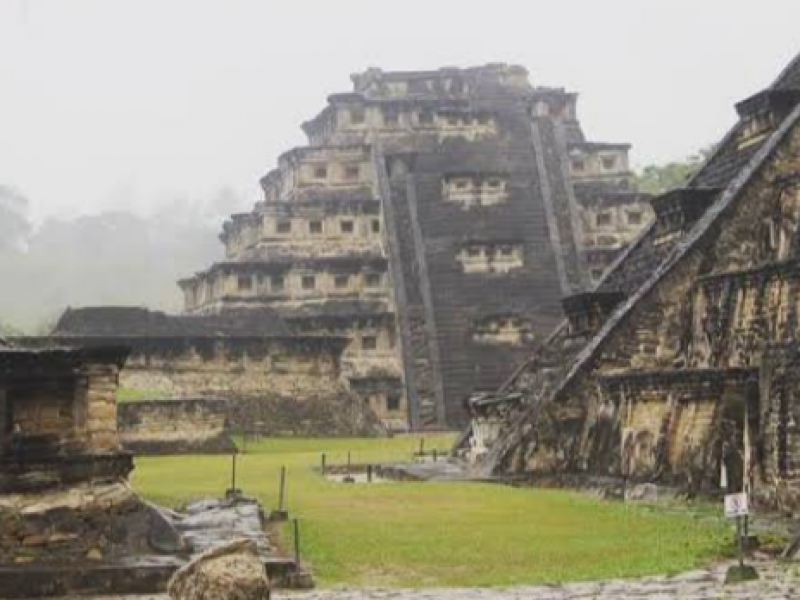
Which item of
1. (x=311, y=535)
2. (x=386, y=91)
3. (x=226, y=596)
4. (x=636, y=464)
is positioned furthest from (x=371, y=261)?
(x=226, y=596)

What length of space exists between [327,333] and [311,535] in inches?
945

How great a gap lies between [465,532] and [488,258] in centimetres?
2607

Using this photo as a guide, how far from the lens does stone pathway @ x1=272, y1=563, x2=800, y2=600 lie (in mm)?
9148

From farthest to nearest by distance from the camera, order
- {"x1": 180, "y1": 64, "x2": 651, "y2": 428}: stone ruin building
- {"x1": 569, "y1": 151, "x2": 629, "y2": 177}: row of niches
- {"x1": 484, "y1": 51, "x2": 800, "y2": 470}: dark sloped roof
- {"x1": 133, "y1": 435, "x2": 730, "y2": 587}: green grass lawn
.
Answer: {"x1": 569, "y1": 151, "x2": 629, "y2": 177}: row of niches
{"x1": 180, "y1": 64, "x2": 651, "y2": 428}: stone ruin building
{"x1": 484, "y1": 51, "x2": 800, "y2": 470}: dark sloped roof
{"x1": 133, "y1": 435, "x2": 730, "y2": 587}: green grass lawn

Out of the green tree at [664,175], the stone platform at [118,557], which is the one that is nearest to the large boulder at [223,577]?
the stone platform at [118,557]

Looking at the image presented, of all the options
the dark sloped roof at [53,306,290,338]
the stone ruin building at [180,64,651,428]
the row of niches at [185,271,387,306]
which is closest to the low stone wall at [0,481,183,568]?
the dark sloped roof at [53,306,290,338]

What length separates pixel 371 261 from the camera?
1528 inches

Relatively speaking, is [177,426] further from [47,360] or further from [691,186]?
[47,360]

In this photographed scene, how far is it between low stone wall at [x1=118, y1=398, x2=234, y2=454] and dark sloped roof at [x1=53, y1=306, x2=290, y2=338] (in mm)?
5127

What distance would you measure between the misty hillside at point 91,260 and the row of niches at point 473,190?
3337 centimetres

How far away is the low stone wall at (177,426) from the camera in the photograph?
90.1ft

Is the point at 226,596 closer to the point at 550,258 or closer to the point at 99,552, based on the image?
the point at 99,552

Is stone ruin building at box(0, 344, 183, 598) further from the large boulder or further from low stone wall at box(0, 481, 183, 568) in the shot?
the large boulder

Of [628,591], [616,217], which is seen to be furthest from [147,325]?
[628,591]
